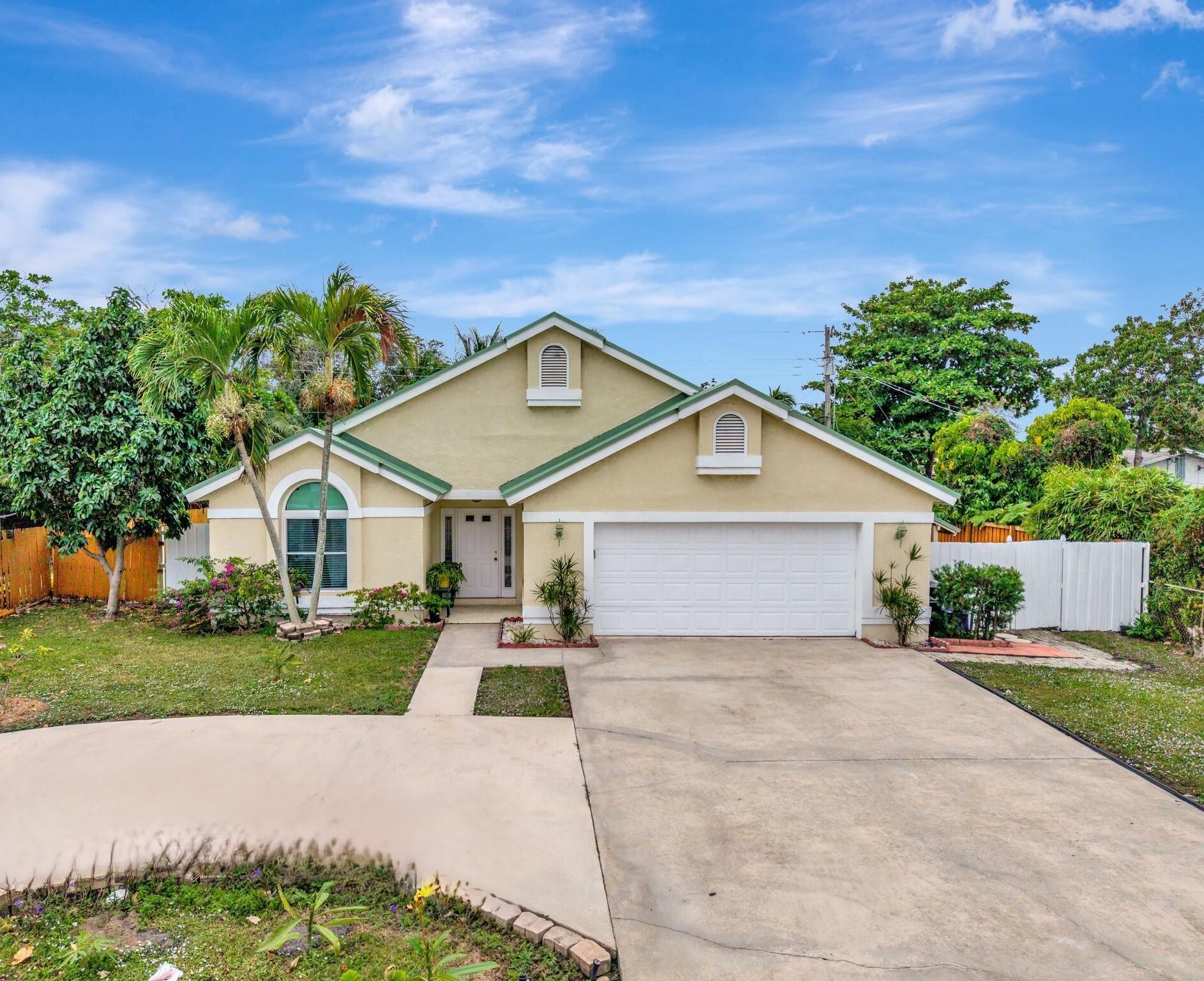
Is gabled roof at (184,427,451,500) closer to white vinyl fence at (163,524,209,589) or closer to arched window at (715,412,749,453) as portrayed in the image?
white vinyl fence at (163,524,209,589)

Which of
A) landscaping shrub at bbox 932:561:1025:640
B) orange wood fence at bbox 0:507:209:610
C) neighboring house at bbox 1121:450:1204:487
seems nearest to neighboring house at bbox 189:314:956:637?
landscaping shrub at bbox 932:561:1025:640

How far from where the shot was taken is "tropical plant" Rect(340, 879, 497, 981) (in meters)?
3.51

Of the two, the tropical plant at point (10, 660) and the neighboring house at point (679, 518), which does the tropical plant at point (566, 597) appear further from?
the tropical plant at point (10, 660)

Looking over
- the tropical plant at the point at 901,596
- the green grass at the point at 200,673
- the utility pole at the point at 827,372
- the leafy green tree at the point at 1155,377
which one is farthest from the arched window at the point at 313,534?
the leafy green tree at the point at 1155,377

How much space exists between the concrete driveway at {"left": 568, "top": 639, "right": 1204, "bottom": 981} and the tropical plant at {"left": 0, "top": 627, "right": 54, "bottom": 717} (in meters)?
6.63

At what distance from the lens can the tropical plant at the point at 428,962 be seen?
3.51 m

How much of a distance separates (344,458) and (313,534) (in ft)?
5.23

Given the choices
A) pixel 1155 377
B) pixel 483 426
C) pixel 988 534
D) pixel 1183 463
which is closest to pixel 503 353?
pixel 483 426

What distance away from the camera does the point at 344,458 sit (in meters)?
13.7

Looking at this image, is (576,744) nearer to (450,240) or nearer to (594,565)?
(594,565)

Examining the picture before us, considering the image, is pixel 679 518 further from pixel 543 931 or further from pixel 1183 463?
pixel 1183 463

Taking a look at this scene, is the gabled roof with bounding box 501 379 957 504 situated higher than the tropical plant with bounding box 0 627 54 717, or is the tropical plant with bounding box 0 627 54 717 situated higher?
the gabled roof with bounding box 501 379 957 504

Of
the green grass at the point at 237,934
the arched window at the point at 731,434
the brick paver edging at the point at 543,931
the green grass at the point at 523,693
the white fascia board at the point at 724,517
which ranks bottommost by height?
the green grass at the point at 237,934

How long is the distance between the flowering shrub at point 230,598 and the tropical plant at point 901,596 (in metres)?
10.9
